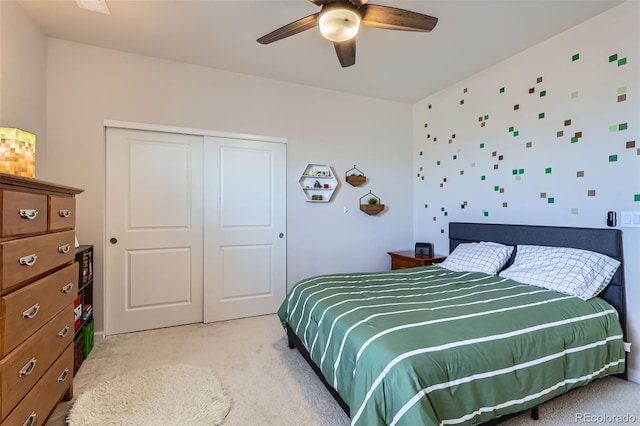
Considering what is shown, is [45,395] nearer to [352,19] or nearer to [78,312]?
[78,312]

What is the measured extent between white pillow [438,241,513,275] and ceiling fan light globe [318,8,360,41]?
2.22 m

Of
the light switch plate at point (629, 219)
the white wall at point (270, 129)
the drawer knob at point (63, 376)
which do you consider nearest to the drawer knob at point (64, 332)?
the drawer knob at point (63, 376)

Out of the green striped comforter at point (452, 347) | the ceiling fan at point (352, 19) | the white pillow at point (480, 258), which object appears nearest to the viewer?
the green striped comforter at point (452, 347)

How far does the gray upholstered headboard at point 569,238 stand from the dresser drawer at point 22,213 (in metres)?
3.52

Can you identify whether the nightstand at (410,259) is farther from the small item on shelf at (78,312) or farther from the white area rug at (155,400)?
the small item on shelf at (78,312)

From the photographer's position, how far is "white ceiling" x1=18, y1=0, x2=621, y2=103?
2268mm

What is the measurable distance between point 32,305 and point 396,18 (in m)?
2.52

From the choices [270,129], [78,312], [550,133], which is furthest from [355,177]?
[78,312]

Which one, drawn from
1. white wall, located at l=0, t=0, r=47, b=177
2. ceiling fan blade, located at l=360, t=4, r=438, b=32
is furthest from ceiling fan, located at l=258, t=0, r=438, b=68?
white wall, located at l=0, t=0, r=47, b=177

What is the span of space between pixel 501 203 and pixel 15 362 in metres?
3.72

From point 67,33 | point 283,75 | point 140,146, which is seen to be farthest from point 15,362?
point 283,75

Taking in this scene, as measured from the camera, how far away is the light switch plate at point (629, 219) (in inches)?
83.7

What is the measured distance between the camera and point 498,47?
9.25ft

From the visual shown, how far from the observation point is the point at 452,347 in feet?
4.59
